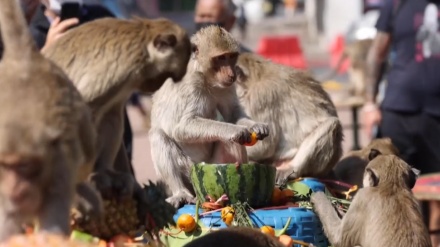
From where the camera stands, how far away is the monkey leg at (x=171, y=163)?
6.93 m

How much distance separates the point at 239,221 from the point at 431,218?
136 inches

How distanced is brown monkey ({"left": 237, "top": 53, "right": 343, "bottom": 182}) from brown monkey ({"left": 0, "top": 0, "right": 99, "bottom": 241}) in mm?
3583

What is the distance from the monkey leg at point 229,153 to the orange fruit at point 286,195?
15.5 inches

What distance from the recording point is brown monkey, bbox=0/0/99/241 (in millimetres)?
4117

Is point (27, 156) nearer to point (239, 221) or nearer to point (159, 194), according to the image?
point (159, 194)

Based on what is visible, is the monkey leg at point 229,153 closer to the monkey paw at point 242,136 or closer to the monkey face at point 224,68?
the monkey paw at point 242,136

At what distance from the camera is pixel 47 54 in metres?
4.96

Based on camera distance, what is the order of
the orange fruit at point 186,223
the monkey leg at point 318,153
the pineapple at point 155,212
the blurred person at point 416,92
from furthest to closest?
the blurred person at point 416,92
the monkey leg at point 318,153
the orange fruit at point 186,223
the pineapple at point 155,212

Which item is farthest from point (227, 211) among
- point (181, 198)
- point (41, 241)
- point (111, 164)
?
point (41, 241)

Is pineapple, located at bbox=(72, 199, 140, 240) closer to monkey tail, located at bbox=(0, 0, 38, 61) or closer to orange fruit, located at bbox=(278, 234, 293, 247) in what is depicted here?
monkey tail, located at bbox=(0, 0, 38, 61)

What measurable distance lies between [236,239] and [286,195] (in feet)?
6.71

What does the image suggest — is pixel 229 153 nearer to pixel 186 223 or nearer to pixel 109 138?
pixel 186 223

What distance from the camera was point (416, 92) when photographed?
927cm

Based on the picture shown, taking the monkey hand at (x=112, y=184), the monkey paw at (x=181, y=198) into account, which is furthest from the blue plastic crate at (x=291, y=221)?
the monkey hand at (x=112, y=184)
